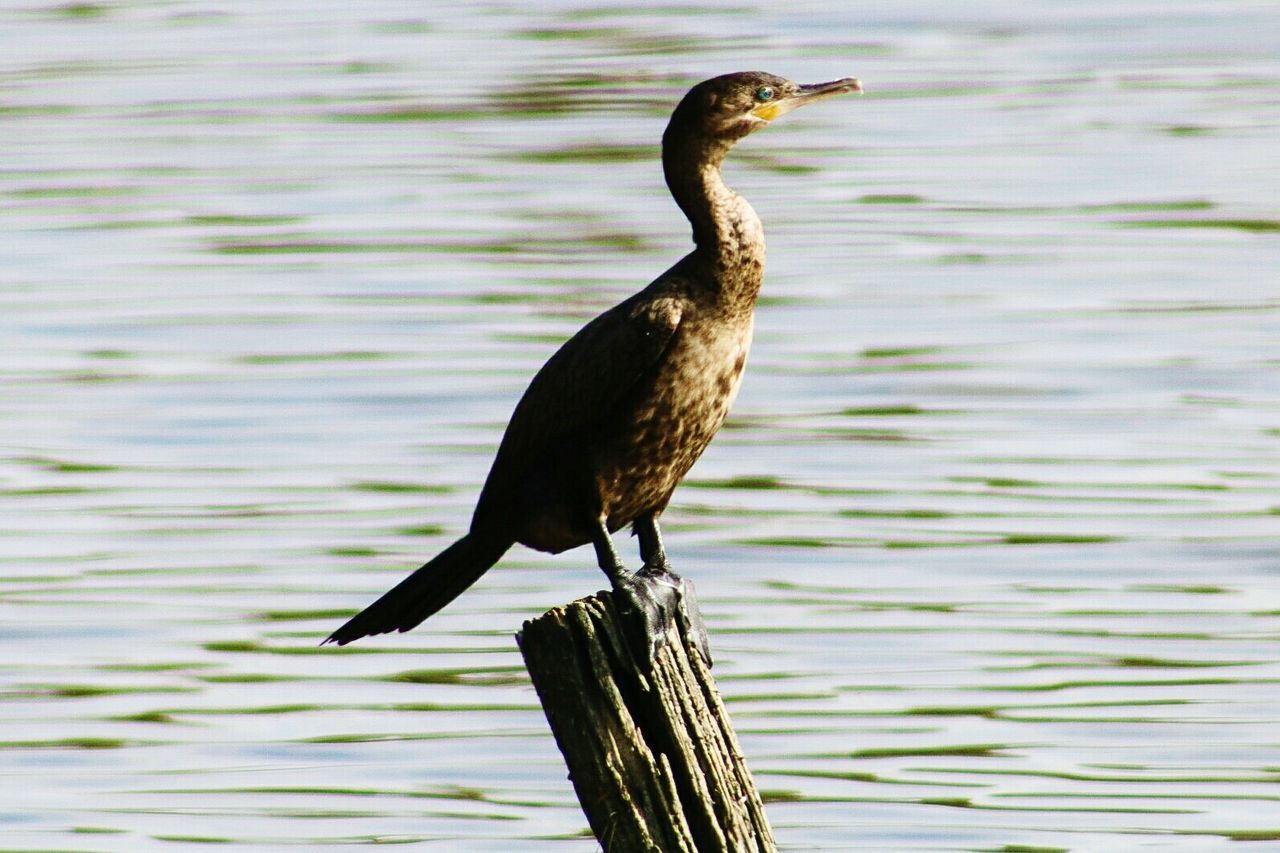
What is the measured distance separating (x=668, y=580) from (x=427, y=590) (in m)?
0.51

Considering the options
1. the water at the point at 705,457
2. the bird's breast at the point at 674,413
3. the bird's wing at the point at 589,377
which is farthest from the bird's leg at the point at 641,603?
the water at the point at 705,457

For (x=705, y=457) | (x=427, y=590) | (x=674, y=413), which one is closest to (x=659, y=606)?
(x=674, y=413)

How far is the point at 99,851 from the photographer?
25.0 feet

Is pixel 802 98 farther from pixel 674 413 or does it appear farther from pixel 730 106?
pixel 674 413

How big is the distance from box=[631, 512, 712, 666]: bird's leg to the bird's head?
0.77 metres

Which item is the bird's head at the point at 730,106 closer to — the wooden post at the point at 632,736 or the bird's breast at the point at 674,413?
the bird's breast at the point at 674,413

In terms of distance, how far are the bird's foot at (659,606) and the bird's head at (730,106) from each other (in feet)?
2.91

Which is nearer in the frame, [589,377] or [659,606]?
[659,606]

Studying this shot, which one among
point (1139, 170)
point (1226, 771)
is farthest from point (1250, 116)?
point (1226, 771)

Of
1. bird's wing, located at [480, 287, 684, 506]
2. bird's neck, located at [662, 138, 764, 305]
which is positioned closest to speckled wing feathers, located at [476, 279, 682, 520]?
bird's wing, located at [480, 287, 684, 506]

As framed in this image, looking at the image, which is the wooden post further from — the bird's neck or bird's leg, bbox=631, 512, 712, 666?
the bird's neck

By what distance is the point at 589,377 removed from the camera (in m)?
5.29

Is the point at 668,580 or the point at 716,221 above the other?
the point at 716,221

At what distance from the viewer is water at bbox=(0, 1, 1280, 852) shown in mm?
8109
